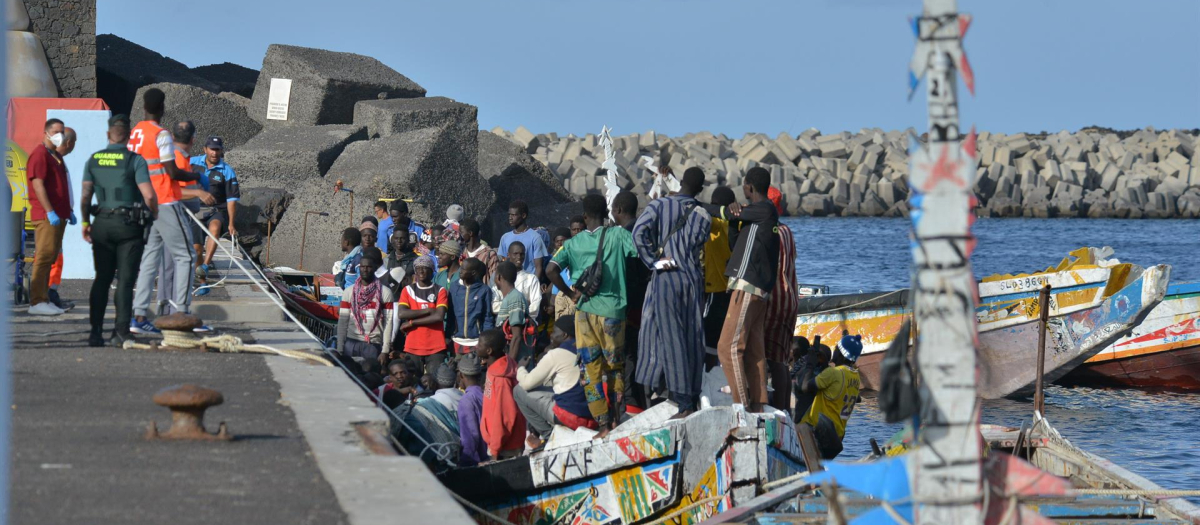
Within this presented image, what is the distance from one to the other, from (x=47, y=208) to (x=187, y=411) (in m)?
4.13

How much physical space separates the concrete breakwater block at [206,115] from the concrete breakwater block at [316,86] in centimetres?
35

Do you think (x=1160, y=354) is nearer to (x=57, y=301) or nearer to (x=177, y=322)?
(x=57, y=301)

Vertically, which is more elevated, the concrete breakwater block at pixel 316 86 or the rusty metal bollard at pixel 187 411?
the concrete breakwater block at pixel 316 86

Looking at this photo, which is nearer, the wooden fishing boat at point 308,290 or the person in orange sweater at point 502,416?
the person in orange sweater at point 502,416

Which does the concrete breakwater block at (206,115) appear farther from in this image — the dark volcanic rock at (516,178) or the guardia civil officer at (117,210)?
the guardia civil officer at (117,210)

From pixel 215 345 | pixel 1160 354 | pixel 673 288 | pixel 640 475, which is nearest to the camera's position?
pixel 640 475

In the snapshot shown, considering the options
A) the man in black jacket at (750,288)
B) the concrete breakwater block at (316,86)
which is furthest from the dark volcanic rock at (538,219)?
the man in black jacket at (750,288)

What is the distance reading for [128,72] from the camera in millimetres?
29078

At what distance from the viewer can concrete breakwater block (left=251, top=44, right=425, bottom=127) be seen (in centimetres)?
2480

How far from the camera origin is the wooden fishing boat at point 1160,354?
1961 centimetres

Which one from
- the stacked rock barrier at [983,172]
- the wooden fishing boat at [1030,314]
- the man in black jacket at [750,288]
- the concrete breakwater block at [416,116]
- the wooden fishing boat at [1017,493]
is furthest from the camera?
the stacked rock barrier at [983,172]

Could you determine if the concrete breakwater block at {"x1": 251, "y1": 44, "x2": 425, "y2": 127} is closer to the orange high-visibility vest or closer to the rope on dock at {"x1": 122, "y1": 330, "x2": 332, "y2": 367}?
the orange high-visibility vest

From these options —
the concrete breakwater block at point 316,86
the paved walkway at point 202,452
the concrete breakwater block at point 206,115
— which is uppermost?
the concrete breakwater block at point 316,86

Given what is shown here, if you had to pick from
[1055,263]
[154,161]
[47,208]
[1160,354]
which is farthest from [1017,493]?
[1055,263]
